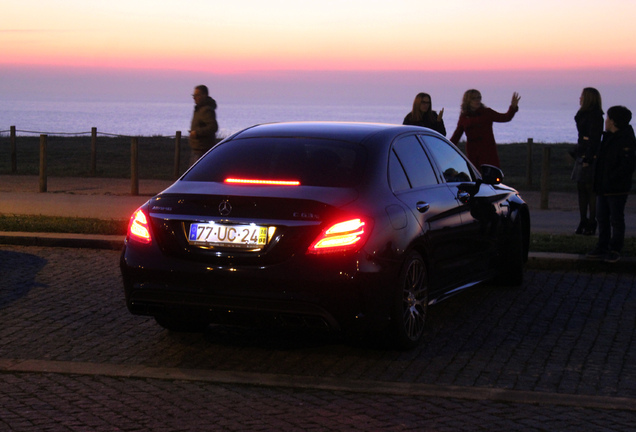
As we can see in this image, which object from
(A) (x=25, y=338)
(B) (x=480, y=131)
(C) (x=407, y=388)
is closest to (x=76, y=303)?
(A) (x=25, y=338)

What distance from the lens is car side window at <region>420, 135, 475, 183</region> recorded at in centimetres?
809

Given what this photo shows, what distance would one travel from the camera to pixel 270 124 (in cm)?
790

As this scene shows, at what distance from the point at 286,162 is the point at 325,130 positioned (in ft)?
1.95

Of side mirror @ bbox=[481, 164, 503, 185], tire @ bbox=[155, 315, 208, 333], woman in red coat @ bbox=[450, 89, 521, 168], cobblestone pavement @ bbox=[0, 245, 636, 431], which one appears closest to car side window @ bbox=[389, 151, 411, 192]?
cobblestone pavement @ bbox=[0, 245, 636, 431]

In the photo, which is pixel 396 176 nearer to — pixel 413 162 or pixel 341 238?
pixel 413 162

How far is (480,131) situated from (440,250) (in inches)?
244

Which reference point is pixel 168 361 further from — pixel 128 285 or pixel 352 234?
pixel 352 234

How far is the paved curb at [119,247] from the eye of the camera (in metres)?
10.3

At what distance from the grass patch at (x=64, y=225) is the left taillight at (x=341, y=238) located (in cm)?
635

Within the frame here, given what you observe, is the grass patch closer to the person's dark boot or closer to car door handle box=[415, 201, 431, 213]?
the person's dark boot

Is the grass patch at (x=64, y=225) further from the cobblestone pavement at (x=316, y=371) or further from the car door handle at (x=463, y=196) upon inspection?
the car door handle at (x=463, y=196)

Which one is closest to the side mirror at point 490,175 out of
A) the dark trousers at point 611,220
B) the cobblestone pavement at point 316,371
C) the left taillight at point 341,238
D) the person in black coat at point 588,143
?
the cobblestone pavement at point 316,371

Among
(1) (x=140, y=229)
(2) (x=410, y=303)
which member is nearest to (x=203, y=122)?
(1) (x=140, y=229)

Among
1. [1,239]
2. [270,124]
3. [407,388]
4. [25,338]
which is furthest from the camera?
[1,239]
